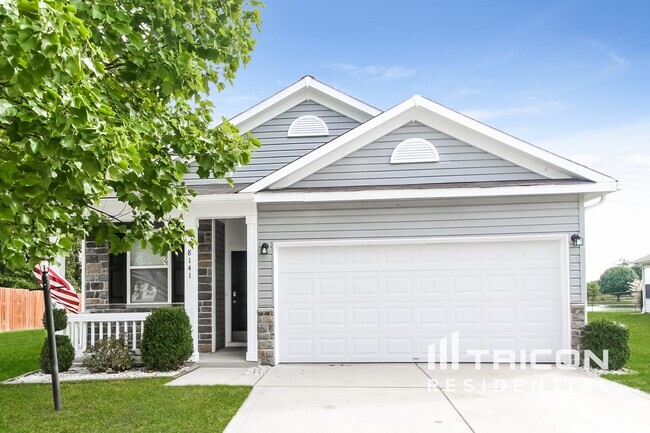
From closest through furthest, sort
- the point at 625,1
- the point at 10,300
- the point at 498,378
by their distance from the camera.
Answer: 1. the point at 498,378
2. the point at 625,1
3. the point at 10,300

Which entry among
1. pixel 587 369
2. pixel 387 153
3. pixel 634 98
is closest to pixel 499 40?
pixel 634 98

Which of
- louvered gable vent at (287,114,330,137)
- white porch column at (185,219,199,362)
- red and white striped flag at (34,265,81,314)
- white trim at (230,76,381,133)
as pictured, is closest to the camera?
red and white striped flag at (34,265,81,314)

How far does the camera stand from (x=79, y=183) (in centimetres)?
462

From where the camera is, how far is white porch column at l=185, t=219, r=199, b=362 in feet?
35.1

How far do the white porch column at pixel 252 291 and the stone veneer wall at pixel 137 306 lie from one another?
4.93 ft

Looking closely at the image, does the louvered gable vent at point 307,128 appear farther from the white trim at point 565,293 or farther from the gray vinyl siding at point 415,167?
the white trim at point 565,293

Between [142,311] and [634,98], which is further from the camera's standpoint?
[634,98]

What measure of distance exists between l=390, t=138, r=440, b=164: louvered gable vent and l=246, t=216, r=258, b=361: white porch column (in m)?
2.86

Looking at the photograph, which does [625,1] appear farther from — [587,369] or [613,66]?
[587,369]

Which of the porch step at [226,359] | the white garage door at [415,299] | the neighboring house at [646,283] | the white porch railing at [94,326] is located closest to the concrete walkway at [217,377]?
the porch step at [226,359]

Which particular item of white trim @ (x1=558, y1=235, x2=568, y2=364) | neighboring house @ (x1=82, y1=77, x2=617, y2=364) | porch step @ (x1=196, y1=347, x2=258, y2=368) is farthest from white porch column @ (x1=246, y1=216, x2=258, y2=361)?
white trim @ (x1=558, y1=235, x2=568, y2=364)

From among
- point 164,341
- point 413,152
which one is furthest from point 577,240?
point 164,341

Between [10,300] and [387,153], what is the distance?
1882cm

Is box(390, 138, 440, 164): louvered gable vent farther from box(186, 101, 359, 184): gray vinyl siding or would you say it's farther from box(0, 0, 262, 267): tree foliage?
box(0, 0, 262, 267): tree foliage
